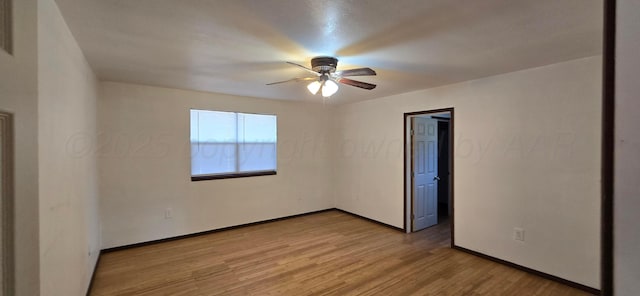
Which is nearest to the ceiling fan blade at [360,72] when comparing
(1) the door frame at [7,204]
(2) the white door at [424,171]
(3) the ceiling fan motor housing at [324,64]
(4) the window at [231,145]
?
(3) the ceiling fan motor housing at [324,64]

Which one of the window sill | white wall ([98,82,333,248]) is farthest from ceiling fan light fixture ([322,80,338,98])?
the window sill

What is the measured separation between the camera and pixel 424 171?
14.9 feet

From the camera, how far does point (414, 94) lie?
13.5 ft

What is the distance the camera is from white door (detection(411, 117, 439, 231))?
14.4ft

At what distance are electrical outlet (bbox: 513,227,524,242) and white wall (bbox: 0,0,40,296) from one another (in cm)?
379

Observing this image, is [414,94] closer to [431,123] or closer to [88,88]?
[431,123]

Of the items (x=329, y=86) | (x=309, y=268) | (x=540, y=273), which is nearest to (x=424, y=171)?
(x=540, y=273)

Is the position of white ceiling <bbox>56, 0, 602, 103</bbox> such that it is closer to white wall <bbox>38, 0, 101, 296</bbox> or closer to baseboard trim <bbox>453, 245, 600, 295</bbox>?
white wall <bbox>38, 0, 101, 296</bbox>

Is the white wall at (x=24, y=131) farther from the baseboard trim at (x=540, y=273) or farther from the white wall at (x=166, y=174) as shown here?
the baseboard trim at (x=540, y=273)

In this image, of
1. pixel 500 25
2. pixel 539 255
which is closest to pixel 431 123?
pixel 539 255

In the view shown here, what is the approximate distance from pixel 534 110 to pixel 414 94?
1.51 meters

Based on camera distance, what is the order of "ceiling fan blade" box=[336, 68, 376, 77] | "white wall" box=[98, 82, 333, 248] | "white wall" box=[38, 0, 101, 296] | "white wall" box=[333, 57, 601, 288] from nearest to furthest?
"white wall" box=[38, 0, 101, 296]
"ceiling fan blade" box=[336, 68, 376, 77]
"white wall" box=[333, 57, 601, 288]
"white wall" box=[98, 82, 333, 248]
